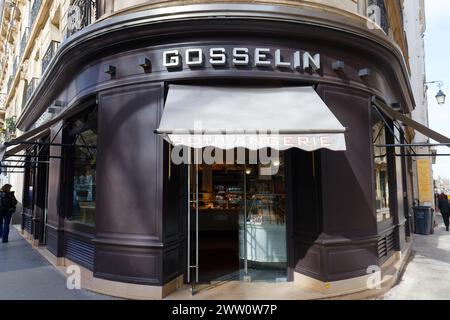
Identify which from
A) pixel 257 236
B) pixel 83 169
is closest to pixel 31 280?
pixel 83 169

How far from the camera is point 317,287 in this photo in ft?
19.9

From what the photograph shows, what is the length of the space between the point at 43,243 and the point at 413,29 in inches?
971

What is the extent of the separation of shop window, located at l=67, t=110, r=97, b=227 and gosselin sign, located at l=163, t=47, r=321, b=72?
2670 millimetres

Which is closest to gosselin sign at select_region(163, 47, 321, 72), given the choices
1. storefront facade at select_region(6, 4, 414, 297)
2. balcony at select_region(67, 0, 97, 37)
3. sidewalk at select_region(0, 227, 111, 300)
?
storefront facade at select_region(6, 4, 414, 297)

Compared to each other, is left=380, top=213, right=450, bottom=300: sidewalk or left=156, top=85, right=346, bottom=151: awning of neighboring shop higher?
left=156, top=85, right=346, bottom=151: awning of neighboring shop

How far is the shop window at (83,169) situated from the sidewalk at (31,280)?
1274 mm

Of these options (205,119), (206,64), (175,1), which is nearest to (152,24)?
(175,1)

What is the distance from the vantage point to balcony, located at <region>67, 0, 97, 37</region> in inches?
316

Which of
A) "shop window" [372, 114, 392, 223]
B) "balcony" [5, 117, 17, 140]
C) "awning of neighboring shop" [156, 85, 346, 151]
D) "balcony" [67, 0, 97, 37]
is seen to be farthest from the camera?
"balcony" [5, 117, 17, 140]

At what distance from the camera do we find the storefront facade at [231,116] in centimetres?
604

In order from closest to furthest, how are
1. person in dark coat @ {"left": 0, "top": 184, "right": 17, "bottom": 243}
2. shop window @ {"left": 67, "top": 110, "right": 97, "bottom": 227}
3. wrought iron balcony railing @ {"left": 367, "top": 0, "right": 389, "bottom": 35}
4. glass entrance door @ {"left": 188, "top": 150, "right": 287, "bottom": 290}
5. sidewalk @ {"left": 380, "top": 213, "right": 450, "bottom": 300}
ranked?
sidewalk @ {"left": 380, "top": 213, "right": 450, "bottom": 300} < glass entrance door @ {"left": 188, "top": 150, "right": 287, "bottom": 290} < shop window @ {"left": 67, "top": 110, "right": 97, "bottom": 227} < wrought iron balcony railing @ {"left": 367, "top": 0, "right": 389, "bottom": 35} < person in dark coat @ {"left": 0, "top": 184, "right": 17, "bottom": 243}

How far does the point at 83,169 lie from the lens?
27.8 feet

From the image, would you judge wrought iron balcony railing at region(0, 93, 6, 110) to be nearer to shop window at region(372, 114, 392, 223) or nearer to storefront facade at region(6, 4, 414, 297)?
storefront facade at region(6, 4, 414, 297)

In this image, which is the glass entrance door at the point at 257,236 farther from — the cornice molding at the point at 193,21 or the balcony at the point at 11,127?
the balcony at the point at 11,127
